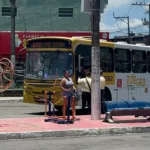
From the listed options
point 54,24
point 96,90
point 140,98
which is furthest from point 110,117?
point 54,24

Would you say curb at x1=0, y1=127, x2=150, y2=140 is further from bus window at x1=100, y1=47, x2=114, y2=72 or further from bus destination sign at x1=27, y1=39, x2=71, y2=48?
bus window at x1=100, y1=47, x2=114, y2=72

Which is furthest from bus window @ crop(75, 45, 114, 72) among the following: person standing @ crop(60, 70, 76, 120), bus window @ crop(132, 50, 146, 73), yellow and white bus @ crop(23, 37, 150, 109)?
person standing @ crop(60, 70, 76, 120)

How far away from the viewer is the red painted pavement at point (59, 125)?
1304 centimetres

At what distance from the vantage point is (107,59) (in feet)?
62.6

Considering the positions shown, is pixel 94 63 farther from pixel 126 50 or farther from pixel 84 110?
pixel 126 50

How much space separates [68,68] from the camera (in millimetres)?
17484

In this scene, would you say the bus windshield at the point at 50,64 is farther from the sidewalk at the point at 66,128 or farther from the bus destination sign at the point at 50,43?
the sidewalk at the point at 66,128

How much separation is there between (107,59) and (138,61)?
6.74 feet

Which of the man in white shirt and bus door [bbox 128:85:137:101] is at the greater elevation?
the man in white shirt

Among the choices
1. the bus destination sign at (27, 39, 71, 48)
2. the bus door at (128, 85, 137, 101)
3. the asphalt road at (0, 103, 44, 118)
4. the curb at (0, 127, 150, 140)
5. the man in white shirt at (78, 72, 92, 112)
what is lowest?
the asphalt road at (0, 103, 44, 118)

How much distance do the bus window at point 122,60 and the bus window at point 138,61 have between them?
32 cm

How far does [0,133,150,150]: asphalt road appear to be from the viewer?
10.6 meters

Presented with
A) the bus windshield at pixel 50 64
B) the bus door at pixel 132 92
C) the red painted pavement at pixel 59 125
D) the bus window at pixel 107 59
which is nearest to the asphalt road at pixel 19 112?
the bus windshield at pixel 50 64

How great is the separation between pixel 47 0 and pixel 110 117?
22792 millimetres
